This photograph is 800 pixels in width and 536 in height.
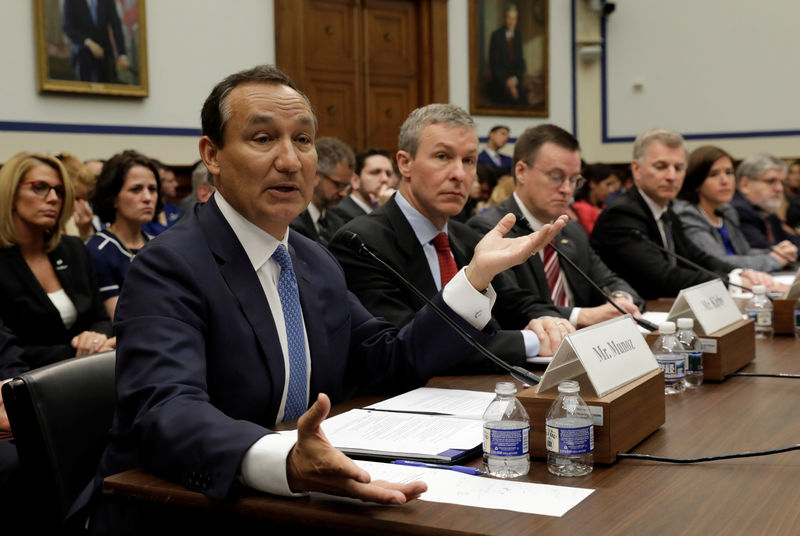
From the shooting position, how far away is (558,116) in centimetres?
1186

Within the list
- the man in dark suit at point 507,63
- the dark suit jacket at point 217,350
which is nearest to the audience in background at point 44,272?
the dark suit jacket at point 217,350

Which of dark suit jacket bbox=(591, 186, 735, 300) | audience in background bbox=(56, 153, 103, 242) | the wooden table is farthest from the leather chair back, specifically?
audience in background bbox=(56, 153, 103, 242)

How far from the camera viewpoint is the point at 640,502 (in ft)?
4.24

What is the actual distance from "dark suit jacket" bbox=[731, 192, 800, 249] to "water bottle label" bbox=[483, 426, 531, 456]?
4809mm

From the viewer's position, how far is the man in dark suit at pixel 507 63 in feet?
35.9

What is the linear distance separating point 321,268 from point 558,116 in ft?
33.8

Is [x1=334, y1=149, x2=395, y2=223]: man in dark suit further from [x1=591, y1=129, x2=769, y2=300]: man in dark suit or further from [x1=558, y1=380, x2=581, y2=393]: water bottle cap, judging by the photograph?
[x1=558, y1=380, x2=581, y2=393]: water bottle cap

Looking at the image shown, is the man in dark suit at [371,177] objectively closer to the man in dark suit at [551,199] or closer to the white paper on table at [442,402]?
the man in dark suit at [551,199]

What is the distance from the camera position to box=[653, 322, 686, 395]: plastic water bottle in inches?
80.4

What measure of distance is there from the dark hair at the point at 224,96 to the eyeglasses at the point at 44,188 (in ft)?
6.73

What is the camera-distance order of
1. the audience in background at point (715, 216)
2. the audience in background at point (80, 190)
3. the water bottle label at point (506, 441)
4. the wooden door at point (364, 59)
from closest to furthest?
the water bottle label at point (506, 441) < the audience in background at point (715, 216) < the audience in background at point (80, 190) < the wooden door at point (364, 59)

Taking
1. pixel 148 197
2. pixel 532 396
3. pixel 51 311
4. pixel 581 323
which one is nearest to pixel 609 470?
pixel 532 396

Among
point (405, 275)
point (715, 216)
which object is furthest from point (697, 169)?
point (405, 275)

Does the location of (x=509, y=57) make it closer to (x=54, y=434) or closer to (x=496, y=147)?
(x=496, y=147)
